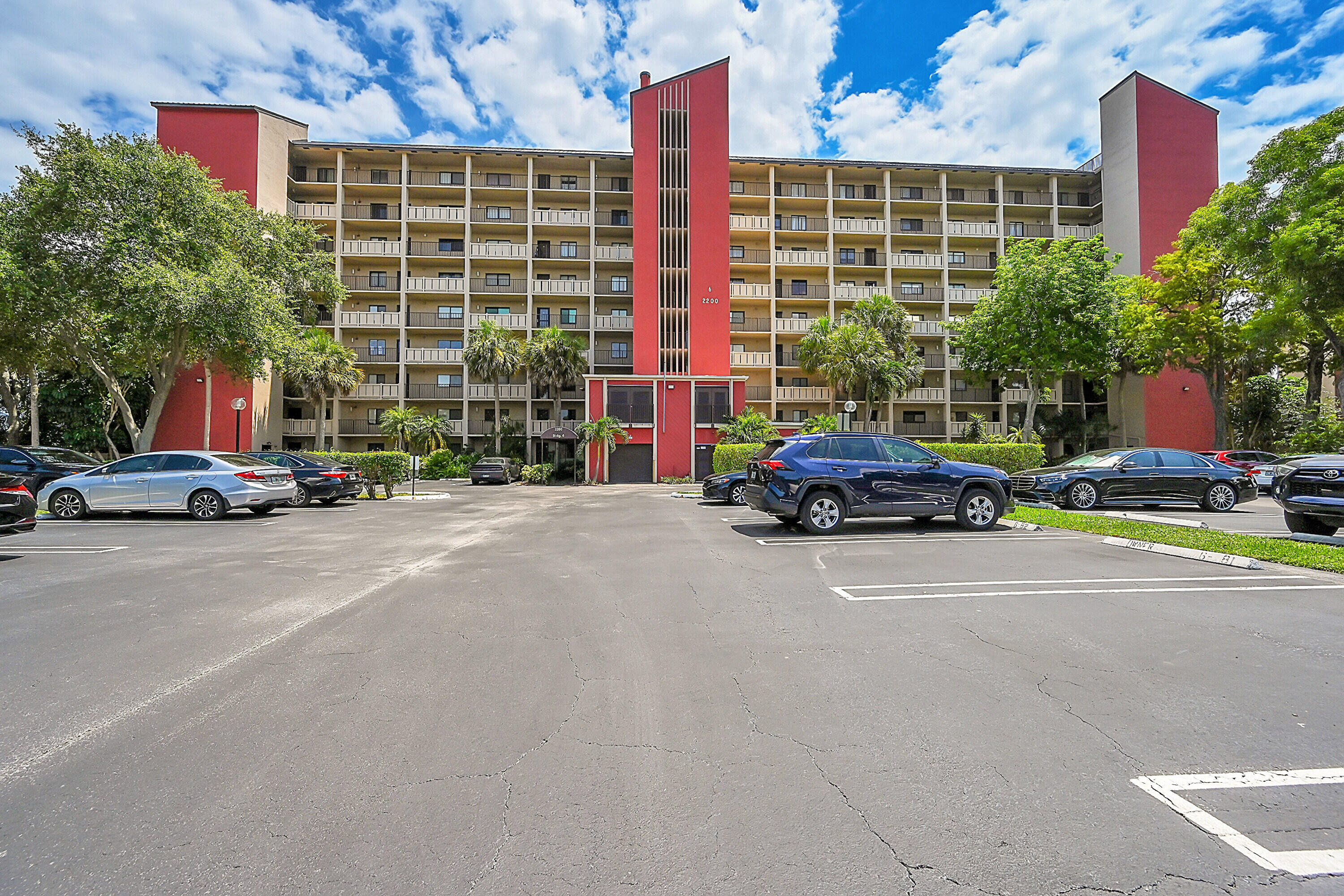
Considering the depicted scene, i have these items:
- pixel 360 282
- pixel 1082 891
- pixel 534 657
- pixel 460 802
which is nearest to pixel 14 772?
pixel 460 802

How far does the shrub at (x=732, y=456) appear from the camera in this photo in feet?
101

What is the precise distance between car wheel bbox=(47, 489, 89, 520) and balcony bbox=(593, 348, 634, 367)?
32.1 m

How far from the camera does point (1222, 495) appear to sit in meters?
16.0

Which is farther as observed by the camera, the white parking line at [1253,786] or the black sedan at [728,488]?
the black sedan at [728,488]

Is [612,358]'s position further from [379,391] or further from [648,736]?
[648,736]

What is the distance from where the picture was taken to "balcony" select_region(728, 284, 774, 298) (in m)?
45.1

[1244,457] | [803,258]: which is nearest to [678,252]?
[803,258]

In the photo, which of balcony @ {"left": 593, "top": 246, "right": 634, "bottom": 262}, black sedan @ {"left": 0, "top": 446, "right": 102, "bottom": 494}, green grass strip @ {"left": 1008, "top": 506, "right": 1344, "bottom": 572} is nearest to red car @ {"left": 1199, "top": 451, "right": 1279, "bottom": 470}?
green grass strip @ {"left": 1008, "top": 506, "right": 1344, "bottom": 572}

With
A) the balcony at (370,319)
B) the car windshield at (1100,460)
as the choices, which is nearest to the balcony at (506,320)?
the balcony at (370,319)

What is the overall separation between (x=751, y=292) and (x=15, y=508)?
4068 centimetres

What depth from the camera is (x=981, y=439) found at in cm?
3512

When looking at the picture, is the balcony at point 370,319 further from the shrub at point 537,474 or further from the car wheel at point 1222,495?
the car wheel at point 1222,495

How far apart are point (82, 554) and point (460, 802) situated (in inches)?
408

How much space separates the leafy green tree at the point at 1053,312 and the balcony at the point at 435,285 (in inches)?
1293
